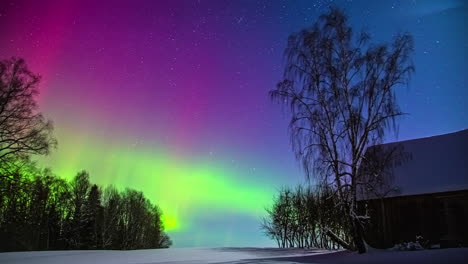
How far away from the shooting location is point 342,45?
59.5 feet

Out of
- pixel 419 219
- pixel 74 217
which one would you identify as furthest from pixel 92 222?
pixel 419 219

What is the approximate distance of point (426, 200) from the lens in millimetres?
21141

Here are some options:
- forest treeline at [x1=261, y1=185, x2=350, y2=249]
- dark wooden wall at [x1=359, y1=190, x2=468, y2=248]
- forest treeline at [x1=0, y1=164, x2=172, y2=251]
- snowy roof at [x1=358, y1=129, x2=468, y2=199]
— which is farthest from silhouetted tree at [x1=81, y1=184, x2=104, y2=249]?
snowy roof at [x1=358, y1=129, x2=468, y2=199]

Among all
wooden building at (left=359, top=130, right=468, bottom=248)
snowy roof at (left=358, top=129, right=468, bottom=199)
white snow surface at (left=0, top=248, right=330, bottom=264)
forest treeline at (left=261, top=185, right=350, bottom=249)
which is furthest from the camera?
forest treeline at (left=261, top=185, right=350, bottom=249)

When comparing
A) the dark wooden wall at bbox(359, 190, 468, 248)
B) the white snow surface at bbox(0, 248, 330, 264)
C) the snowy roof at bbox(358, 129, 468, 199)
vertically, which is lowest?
the white snow surface at bbox(0, 248, 330, 264)

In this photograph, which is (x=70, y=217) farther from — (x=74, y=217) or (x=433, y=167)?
(x=433, y=167)

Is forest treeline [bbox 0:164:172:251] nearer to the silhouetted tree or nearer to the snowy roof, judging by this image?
the silhouetted tree

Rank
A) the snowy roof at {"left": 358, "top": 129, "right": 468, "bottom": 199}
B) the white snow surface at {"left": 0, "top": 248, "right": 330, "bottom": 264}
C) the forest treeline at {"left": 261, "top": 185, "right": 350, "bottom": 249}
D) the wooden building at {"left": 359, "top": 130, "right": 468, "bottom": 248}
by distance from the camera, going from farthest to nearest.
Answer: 1. the forest treeline at {"left": 261, "top": 185, "right": 350, "bottom": 249}
2. the snowy roof at {"left": 358, "top": 129, "right": 468, "bottom": 199}
3. the wooden building at {"left": 359, "top": 130, "right": 468, "bottom": 248}
4. the white snow surface at {"left": 0, "top": 248, "right": 330, "bottom": 264}

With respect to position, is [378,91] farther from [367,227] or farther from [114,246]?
[114,246]

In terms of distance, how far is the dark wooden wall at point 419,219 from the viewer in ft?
67.1

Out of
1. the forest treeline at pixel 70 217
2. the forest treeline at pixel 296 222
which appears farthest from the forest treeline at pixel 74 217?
the forest treeline at pixel 296 222

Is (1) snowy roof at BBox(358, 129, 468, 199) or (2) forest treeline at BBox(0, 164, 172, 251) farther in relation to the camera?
(2) forest treeline at BBox(0, 164, 172, 251)

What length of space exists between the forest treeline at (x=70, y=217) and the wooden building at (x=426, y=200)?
31.8 m

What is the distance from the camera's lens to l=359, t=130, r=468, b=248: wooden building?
2038 centimetres
